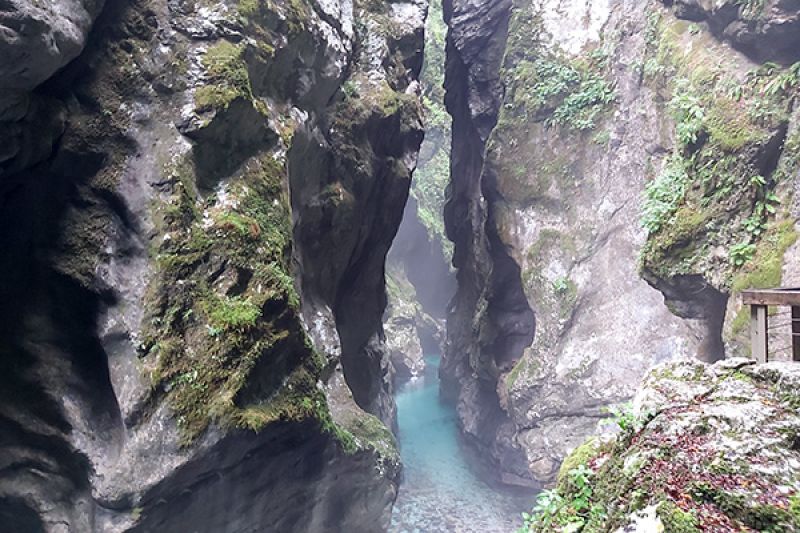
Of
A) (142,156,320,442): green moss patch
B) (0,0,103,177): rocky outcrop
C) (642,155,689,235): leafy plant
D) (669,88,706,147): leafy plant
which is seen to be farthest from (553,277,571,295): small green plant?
(0,0,103,177): rocky outcrop

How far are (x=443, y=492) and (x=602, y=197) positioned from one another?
37.1ft

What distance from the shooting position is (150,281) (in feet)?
18.7

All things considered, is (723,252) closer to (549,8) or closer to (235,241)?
(235,241)

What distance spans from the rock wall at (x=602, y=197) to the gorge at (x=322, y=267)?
7 cm

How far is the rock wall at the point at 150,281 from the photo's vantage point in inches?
210

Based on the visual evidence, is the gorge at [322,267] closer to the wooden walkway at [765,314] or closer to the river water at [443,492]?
the river water at [443,492]

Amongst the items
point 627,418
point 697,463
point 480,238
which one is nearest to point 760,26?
point 627,418

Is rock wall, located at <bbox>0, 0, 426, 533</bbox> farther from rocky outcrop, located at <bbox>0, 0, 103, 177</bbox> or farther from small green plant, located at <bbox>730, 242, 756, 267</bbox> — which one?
small green plant, located at <bbox>730, 242, 756, 267</bbox>

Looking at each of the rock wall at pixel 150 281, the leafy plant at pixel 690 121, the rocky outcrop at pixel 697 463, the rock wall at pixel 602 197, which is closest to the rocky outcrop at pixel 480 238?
the rock wall at pixel 602 197

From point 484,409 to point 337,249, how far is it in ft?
37.7

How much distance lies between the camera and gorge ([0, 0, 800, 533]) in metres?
4.05

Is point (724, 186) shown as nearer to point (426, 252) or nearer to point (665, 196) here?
point (665, 196)

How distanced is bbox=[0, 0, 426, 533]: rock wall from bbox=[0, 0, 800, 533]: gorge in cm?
3

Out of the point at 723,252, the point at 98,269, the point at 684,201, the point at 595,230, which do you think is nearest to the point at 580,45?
the point at 595,230
